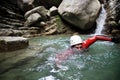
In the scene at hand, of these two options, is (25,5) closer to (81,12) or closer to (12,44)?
(81,12)

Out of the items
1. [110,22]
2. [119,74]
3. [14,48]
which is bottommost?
[119,74]

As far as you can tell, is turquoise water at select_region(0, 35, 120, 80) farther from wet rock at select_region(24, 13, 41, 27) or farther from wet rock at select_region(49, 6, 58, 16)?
wet rock at select_region(49, 6, 58, 16)

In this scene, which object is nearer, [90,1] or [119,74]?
[119,74]

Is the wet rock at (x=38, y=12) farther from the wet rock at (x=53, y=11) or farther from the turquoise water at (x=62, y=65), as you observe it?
the turquoise water at (x=62, y=65)

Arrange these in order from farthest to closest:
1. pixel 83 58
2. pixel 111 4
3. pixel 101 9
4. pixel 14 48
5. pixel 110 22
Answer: pixel 101 9, pixel 111 4, pixel 110 22, pixel 14 48, pixel 83 58

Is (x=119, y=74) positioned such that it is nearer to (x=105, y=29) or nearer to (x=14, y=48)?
(x=14, y=48)

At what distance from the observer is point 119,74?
16.9 feet

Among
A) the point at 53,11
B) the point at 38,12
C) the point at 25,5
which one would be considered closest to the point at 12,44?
the point at 38,12

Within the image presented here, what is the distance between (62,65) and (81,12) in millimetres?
6097

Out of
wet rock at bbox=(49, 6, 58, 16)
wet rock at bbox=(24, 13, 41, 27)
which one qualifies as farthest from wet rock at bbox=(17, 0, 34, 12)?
wet rock at bbox=(49, 6, 58, 16)

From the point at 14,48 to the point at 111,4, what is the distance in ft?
23.1

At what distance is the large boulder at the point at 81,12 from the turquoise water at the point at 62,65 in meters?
3.80

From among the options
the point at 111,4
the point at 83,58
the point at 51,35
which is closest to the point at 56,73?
the point at 83,58

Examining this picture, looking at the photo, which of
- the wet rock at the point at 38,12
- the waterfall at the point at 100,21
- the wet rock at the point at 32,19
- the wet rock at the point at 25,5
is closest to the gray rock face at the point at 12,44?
the wet rock at the point at 32,19
